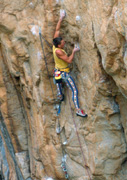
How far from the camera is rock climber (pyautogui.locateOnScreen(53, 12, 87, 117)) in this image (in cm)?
546

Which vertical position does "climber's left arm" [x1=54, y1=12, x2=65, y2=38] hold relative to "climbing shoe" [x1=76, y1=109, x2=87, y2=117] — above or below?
above

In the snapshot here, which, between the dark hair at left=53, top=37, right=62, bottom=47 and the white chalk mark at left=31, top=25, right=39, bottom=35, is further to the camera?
the white chalk mark at left=31, top=25, right=39, bottom=35

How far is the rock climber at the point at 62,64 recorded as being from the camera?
A: 5465 mm

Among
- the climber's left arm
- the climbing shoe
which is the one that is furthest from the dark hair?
the climbing shoe

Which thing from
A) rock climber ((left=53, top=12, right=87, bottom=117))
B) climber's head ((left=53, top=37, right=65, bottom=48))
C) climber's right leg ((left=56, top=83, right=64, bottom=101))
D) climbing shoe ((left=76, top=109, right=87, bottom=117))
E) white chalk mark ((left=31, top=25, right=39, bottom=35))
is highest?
white chalk mark ((left=31, top=25, right=39, bottom=35))

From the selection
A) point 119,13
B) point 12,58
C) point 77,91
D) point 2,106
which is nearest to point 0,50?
point 12,58

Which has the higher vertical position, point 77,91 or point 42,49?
point 42,49

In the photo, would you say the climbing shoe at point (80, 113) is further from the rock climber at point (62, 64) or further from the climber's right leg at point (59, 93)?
the climber's right leg at point (59, 93)

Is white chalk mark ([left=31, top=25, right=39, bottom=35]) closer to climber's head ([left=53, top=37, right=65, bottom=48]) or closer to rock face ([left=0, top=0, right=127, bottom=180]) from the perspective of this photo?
Result: rock face ([left=0, top=0, right=127, bottom=180])

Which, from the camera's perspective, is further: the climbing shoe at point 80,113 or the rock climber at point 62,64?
the climbing shoe at point 80,113

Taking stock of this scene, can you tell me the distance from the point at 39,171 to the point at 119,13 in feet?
16.7

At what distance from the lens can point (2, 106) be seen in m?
8.05

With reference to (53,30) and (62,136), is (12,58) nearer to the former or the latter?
(53,30)

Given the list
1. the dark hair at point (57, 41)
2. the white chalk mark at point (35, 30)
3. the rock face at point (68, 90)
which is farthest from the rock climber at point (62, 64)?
the white chalk mark at point (35, 30)
